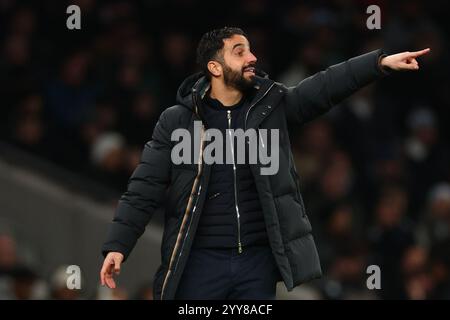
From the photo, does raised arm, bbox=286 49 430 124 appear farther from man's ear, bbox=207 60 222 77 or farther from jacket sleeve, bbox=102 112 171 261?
jacket sleeve, bbox=102 112 171 261

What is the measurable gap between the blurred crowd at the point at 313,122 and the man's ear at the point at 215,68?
3.09 m

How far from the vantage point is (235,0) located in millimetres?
11844

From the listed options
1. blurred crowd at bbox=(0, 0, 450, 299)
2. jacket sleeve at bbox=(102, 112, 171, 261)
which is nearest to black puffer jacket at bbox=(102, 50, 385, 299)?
jacket sleeve at bbox=(102, 112, 171, 261)

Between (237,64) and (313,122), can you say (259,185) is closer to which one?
(237,64)

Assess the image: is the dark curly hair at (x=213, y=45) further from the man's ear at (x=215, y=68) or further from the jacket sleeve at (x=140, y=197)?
the jacket sleeve at (x=140, y=197)

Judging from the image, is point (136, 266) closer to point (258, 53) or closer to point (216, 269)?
point (258, 53)

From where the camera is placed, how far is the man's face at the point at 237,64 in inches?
254

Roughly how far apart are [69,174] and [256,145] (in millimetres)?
3966

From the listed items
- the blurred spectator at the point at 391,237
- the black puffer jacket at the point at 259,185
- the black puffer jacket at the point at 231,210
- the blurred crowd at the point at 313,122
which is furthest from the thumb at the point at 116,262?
the blurred spectator at the point at 391,237

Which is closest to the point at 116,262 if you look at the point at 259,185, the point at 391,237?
the point at 259,185

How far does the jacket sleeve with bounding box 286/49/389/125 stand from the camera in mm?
6273

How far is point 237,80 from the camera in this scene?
254 inches

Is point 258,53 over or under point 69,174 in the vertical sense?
over
